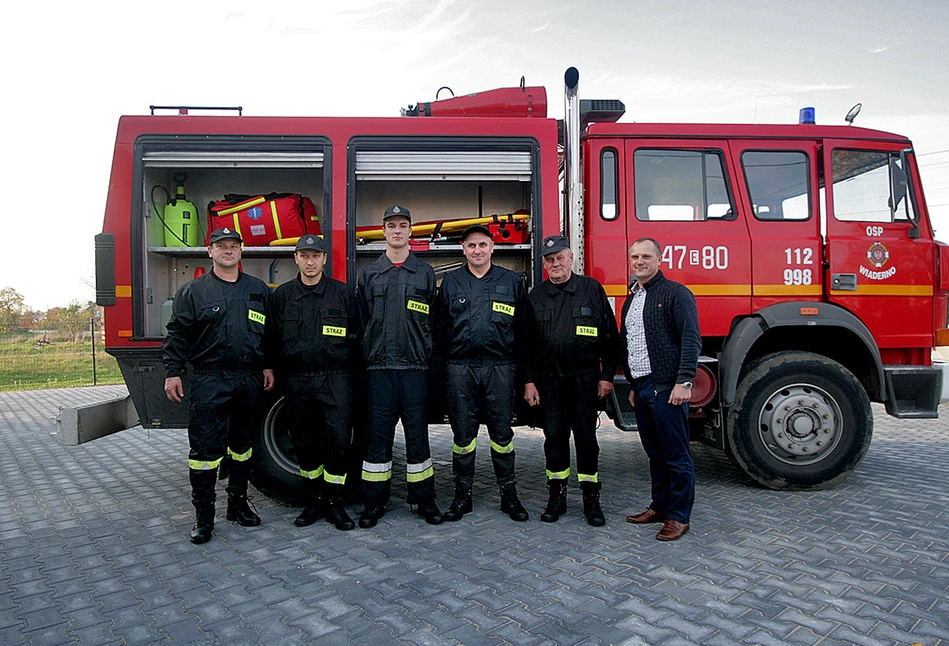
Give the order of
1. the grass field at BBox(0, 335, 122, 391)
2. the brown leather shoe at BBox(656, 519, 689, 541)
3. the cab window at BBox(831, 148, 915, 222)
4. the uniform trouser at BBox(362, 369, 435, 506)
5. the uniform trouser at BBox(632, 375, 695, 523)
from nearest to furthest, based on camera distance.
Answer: the brown leather shoe at BBox(656, 519, 689, 541), the uniform trouser at BBox(632, 375, 695, 523), the uniform trouser at BBox(362, 369, 435, 506), the cab window at BBox(831, 148, 915, 222), the grass field at BBox(0, 335, 122, 391)

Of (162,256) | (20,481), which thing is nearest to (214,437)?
(162,256)

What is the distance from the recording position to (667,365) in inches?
158

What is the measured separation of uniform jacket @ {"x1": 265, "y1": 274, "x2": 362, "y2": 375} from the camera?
4191mm

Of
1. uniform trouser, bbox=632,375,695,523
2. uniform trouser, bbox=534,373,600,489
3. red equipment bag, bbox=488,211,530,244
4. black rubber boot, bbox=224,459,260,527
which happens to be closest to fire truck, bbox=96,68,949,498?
red equipment bag, bbox=488,211,530,244

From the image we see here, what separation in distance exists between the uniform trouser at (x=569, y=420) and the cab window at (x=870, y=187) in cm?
253

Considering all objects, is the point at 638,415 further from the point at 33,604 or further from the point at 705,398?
the point at 33,604

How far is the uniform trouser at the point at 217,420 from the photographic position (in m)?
4.06

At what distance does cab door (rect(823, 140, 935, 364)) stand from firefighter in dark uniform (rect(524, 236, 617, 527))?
6.55 ft

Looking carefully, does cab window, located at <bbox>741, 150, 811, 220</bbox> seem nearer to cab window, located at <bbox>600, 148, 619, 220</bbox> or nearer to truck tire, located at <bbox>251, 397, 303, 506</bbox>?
cab window, located at <bbox>600, 148, 619, 220</bbox>

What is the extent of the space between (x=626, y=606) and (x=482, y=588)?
2.38ft

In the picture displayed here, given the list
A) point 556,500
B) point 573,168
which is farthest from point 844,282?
point 556,500

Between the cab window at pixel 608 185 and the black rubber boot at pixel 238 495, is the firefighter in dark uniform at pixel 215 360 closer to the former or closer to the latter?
the black rubber boot at pixel 238 495

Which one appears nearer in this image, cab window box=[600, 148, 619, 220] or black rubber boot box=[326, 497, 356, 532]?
black rubber boot box=[326, 497, 356, 532]

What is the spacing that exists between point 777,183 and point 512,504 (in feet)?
10.6
